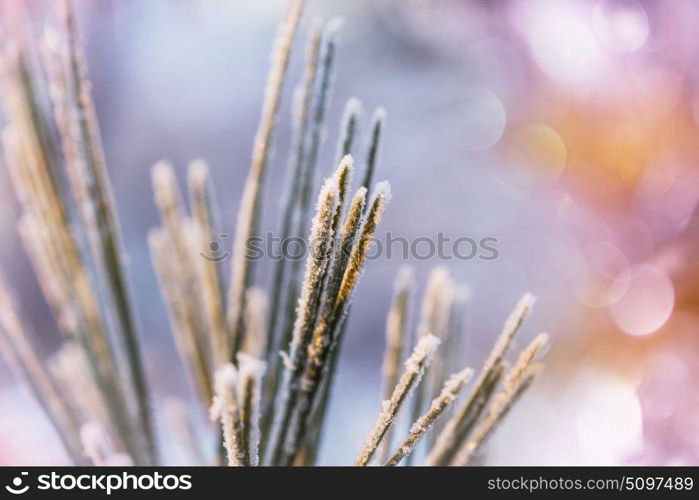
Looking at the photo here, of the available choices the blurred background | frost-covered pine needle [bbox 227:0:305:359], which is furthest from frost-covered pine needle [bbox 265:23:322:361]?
the blurred background

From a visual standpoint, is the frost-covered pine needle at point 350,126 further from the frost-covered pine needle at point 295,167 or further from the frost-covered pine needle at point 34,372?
the frost-covered pine needle at point 34,372

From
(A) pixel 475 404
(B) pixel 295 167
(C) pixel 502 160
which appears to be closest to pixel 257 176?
(B) pixel 295 167

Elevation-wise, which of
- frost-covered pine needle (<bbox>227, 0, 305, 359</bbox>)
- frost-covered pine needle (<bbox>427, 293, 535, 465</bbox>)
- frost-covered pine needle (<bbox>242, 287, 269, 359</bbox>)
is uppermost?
frost-covered pine needle (<bbox>227, 0, 305, 359</bbox>)

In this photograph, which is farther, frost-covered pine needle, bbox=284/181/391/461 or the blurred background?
the blurred background

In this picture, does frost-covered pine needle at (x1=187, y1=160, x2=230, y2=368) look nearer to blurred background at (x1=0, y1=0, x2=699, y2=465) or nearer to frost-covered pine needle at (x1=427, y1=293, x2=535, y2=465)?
frost-covered pine needle at (x1=427, y1=293, x2=535, y2=465)

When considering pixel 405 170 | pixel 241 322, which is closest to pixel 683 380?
pixel 405 170

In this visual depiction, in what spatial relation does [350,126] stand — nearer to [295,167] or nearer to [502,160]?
[295,167]

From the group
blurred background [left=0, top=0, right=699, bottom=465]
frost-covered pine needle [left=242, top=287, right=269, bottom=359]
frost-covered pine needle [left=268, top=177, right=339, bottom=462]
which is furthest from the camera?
blurred background [left=0, top=0, right=699, bottom=465]
